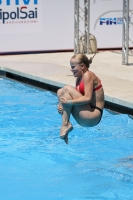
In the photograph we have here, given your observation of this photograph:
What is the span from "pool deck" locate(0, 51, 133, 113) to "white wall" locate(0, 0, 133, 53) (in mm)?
486

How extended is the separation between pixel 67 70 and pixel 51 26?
4389 mm

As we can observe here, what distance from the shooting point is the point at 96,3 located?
1856 cm

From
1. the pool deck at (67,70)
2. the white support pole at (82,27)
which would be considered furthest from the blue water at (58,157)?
the white support pole at (82,27)

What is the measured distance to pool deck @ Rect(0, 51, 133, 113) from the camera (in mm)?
10897

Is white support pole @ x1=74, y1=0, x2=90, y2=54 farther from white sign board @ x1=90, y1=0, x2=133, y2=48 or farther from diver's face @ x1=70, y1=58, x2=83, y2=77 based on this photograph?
diver's face @ x1=70, y1=58, x2=83, y2=77

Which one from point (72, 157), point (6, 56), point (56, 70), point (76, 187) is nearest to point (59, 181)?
point (76, 187)

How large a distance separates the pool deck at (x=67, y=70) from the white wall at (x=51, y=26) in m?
0.49

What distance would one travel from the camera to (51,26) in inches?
713

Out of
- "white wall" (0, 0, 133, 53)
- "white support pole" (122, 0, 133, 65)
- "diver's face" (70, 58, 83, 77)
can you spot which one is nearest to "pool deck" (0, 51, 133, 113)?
"white support pole" (122, 0, 133, 65)

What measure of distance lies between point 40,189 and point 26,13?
1160cm

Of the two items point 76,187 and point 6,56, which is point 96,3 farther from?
point 76,187

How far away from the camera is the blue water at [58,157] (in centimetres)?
688

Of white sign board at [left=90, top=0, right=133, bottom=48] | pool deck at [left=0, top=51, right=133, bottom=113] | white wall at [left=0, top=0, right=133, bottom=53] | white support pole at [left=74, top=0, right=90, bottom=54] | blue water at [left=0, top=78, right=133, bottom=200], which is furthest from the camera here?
white sign board at [left=90, top=0, right=133, bottom=48]

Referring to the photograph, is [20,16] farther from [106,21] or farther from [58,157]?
[58,157]
